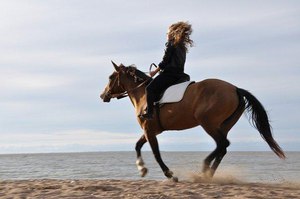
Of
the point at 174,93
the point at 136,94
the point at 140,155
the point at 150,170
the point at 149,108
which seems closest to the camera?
the point at 174,93

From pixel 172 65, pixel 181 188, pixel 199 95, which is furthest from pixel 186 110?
pixel 181 188

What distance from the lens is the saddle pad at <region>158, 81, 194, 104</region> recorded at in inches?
359

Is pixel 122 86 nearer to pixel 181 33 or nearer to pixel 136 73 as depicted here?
pixel 136 73

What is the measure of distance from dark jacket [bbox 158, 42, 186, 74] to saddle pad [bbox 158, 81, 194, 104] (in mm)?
374

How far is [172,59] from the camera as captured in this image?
30.9ft

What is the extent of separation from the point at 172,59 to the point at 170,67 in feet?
0.55

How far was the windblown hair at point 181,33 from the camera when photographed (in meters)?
9.48

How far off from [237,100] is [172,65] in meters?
1.49

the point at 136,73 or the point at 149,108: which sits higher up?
the point at 136,73

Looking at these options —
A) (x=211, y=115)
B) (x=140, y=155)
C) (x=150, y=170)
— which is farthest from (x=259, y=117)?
(x=150, y=170)

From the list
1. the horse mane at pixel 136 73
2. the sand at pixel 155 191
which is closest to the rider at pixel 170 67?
the horse mane at pixel 136 73

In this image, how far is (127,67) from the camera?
412 inches

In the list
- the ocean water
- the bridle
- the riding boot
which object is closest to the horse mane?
the bridle

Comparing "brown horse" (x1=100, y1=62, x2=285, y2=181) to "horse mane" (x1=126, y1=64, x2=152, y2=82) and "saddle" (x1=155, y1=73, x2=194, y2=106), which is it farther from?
"horse mane" (x1=126, y1=64, x2=152, y2=82)
